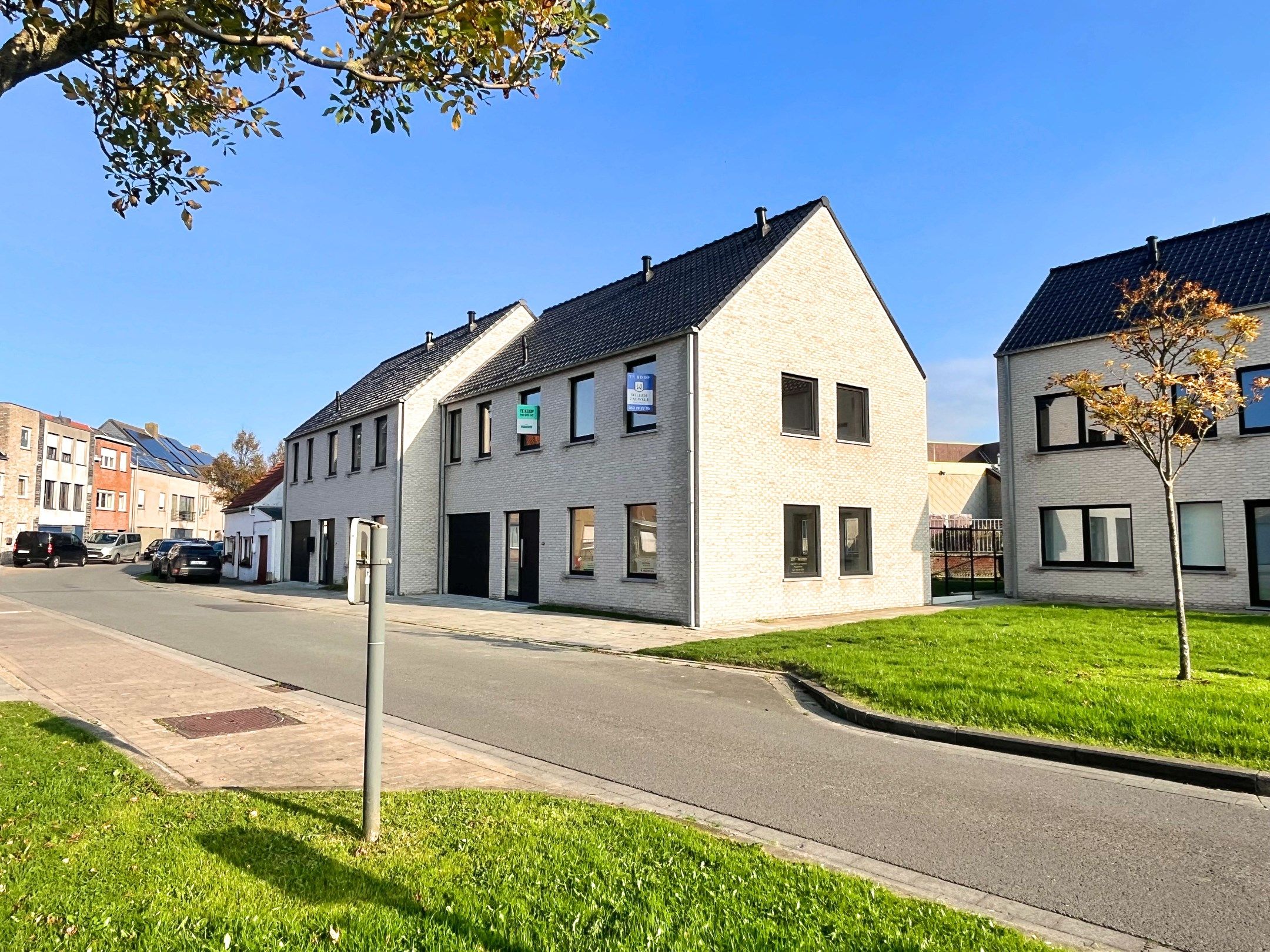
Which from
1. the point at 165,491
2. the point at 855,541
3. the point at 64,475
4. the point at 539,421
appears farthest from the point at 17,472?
the point at 855,541

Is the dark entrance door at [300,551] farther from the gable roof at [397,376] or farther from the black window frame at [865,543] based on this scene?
the black window frame at [865,543]

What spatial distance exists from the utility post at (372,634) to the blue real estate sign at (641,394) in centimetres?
1388

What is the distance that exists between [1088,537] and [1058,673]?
13.9 m

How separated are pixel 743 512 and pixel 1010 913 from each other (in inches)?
563

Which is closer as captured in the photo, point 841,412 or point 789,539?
point 789,539

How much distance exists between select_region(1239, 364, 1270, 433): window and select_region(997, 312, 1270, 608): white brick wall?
0.16m

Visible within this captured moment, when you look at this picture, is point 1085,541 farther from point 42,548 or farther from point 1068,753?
point 42,548

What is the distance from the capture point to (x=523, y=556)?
2314 cm

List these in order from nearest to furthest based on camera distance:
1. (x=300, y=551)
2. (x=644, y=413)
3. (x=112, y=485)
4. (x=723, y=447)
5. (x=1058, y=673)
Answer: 1. (x=1058, y=673)
2. (x=723, y=447)
3. (x=644, y=413)
4. (x=300, y=551)
5. (x=112, y=485)

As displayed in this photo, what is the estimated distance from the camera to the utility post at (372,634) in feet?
15.1

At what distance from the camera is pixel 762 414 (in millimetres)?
19031

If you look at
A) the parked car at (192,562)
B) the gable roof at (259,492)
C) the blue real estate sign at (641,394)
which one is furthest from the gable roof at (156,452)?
the blue real estate sign at (641,394)

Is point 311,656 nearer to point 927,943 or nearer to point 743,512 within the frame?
point 743,512

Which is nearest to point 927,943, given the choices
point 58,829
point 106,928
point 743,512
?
point 106,928
